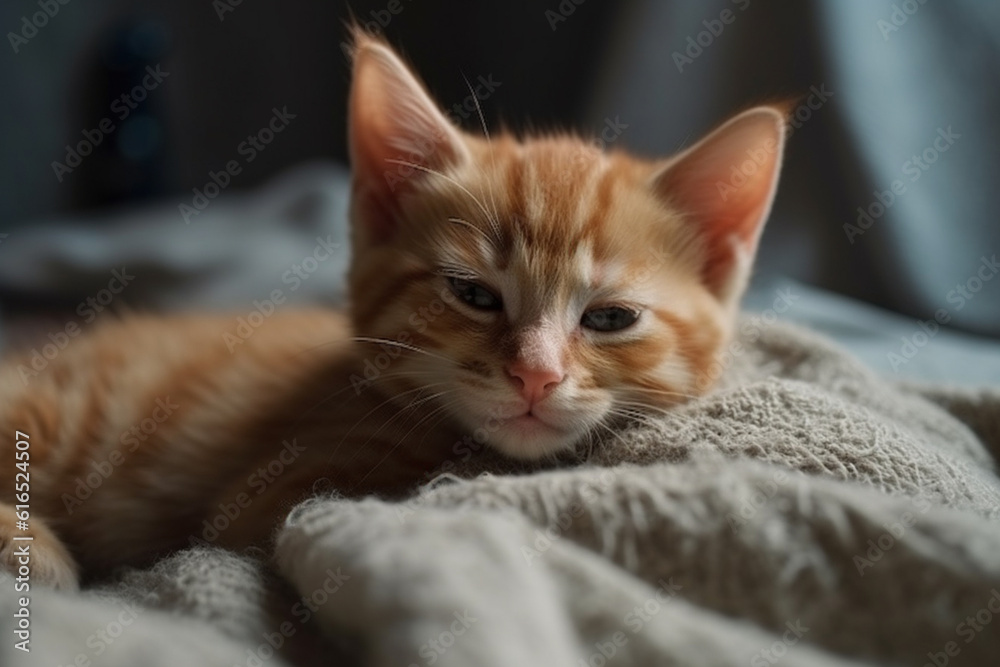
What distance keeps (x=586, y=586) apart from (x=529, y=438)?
1.00ft

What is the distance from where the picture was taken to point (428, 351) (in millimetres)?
1036

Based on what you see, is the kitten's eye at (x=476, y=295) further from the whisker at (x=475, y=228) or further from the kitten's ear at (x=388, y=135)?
the kitten's ear at (x=388, y=135)

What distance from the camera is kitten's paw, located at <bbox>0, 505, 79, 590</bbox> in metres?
1.02

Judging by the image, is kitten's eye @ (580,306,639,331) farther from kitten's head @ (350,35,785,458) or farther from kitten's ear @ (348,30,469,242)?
kitten's ear @ (348,30,469,242)

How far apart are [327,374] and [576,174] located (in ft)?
1.48

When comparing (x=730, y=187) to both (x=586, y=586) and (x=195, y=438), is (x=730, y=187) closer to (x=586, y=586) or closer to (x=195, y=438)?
(x=586, y=586)

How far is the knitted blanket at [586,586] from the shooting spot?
65cm

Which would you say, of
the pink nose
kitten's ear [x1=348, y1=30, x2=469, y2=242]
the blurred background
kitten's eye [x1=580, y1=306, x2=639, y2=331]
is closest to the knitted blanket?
the pink nose

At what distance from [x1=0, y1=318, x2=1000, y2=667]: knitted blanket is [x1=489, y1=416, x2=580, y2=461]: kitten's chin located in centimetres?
15

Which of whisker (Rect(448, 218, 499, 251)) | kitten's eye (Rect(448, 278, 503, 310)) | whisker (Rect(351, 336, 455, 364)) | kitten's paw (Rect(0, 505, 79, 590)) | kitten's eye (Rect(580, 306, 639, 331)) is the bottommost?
kitten's paw (Rect(0, 505, 79, 590))

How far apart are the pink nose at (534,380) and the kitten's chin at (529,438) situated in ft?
0.11

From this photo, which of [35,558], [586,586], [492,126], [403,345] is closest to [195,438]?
[35,558]

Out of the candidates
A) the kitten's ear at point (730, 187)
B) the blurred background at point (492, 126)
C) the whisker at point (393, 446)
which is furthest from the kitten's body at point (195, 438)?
the kitten's ear at point (730, 187)

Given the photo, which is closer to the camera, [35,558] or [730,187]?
[35,558]
